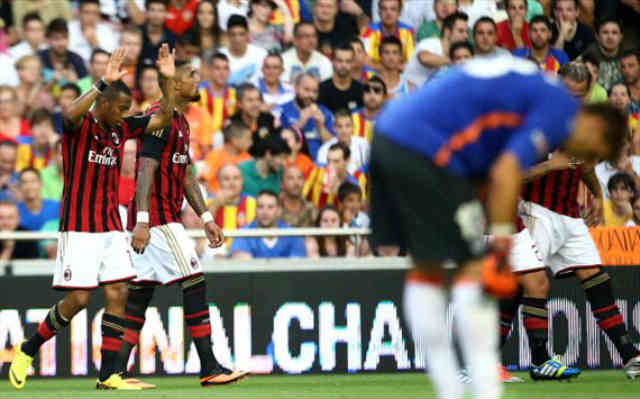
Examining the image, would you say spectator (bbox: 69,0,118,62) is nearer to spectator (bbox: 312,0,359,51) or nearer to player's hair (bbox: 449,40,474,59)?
spectator (bbox: 312,0,359,51)

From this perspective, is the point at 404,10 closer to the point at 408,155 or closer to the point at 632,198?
the point at 632,198

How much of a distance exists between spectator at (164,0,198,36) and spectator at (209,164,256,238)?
2.65 meters

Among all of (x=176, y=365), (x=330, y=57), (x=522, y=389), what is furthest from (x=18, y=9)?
(x=522, y=389)

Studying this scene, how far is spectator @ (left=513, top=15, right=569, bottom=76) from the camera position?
14242 millimetres

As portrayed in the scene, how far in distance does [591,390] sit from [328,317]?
270 cm

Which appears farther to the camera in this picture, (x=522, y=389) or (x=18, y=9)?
(x=18, y=9)

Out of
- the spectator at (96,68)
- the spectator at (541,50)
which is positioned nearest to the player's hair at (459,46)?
the spectator at (541,50)

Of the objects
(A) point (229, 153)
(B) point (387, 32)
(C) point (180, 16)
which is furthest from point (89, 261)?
(B) point (387, 32)

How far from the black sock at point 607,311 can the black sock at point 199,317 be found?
291cm

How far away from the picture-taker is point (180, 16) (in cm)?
1434

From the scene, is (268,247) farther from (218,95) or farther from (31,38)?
(31,38)

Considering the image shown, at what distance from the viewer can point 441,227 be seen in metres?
5.82

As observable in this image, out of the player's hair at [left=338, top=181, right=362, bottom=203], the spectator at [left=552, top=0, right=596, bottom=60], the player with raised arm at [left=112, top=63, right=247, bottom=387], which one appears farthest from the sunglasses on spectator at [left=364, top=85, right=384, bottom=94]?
the player with raised arm at [left=112, top=63, right=247, bottom=387]

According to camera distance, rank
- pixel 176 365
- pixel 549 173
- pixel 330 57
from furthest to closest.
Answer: pixel 330 57
pixel 176 365
pixel 549 173
